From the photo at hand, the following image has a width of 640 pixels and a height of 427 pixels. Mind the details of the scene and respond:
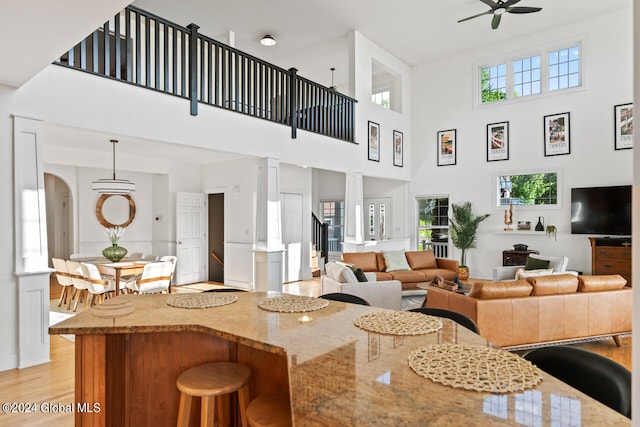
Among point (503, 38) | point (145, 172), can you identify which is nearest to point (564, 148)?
point (503, 38)

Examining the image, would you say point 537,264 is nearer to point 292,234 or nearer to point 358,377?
point 292,234

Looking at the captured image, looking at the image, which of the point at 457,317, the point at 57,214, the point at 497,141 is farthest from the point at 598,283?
the point at 57,214

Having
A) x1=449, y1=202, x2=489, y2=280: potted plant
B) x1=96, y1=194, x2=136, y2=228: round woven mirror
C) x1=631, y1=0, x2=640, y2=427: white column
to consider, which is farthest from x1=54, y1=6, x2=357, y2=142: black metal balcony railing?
x1=631, y1=0, x2=640, y2=427: white column

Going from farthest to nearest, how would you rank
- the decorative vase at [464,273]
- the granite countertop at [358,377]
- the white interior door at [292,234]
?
the white interior door at [292,234] → the decorative vase at [464,273] → the granite countertop at [358,377]

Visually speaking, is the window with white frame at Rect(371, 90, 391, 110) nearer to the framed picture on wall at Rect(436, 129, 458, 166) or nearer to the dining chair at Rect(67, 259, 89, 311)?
the framed picture on wall at Rect(436, 129, 458, 166)

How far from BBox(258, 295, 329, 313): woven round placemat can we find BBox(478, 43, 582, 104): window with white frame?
314 inches

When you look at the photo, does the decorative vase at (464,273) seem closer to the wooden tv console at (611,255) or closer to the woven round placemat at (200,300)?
the wooden tv console at (611,255)

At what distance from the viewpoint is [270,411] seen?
1621 mm

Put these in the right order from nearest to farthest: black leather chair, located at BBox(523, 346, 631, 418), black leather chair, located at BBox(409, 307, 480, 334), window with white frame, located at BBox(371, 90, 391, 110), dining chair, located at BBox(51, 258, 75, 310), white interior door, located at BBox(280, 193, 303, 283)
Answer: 1. black leather chair, located at BBox(523, 346, 631, 418)
2. black leather chair, located at BBox(409, 307, 480, 334)
3. dining chair, located at BBox(51, 258, 75, 310)
4. white interior door, located at BBox(280, 193, 303, 283)
5. window with white frame, located at BBox(371, 90, 391, 110)

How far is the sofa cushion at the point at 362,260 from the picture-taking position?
22.5 ft

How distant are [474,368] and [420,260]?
20.1ft

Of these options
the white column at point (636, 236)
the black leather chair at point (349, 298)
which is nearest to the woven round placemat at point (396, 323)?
the black leather chair at point (349, 298)

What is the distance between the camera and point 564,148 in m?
7.79

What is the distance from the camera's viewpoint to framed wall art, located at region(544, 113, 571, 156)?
305 inches
